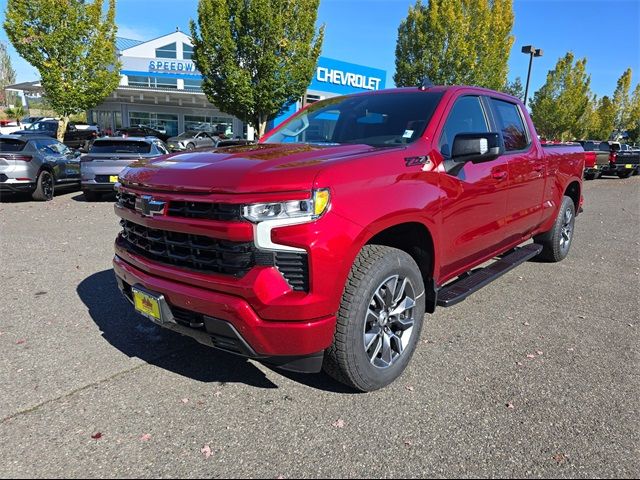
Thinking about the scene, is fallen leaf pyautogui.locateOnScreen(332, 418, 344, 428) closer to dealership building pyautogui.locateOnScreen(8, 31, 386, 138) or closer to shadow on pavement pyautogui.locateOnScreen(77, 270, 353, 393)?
shadow on pavement pyautogui.locateOnScreen(77, 270, 353, 393)

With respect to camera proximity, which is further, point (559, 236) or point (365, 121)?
point (559, 236)

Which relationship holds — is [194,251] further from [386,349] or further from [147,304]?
[386,349]

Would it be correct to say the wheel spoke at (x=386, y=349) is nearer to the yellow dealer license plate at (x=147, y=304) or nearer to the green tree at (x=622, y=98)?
the yellow dealer license plate at (x=147, y=304)

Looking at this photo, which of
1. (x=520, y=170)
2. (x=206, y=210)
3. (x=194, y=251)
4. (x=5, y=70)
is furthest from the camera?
(x=5, y=70)

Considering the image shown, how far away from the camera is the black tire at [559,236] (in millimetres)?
5934

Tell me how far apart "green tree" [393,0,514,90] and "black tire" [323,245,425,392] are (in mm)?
A: 22742

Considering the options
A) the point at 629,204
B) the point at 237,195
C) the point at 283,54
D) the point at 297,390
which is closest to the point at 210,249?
the point at 237,195

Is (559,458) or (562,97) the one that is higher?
(562,97)

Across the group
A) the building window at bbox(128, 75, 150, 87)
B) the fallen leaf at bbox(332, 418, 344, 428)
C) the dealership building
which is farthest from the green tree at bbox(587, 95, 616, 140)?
the fallen leaf at bbox(332, 418, 344, 428)

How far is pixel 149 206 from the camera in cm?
281

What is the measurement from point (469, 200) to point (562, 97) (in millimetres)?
39877

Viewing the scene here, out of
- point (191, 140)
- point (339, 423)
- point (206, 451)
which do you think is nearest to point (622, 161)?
point (191, 140)

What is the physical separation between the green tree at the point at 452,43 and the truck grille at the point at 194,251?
23.1 meters

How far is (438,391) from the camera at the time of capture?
3.04 m
